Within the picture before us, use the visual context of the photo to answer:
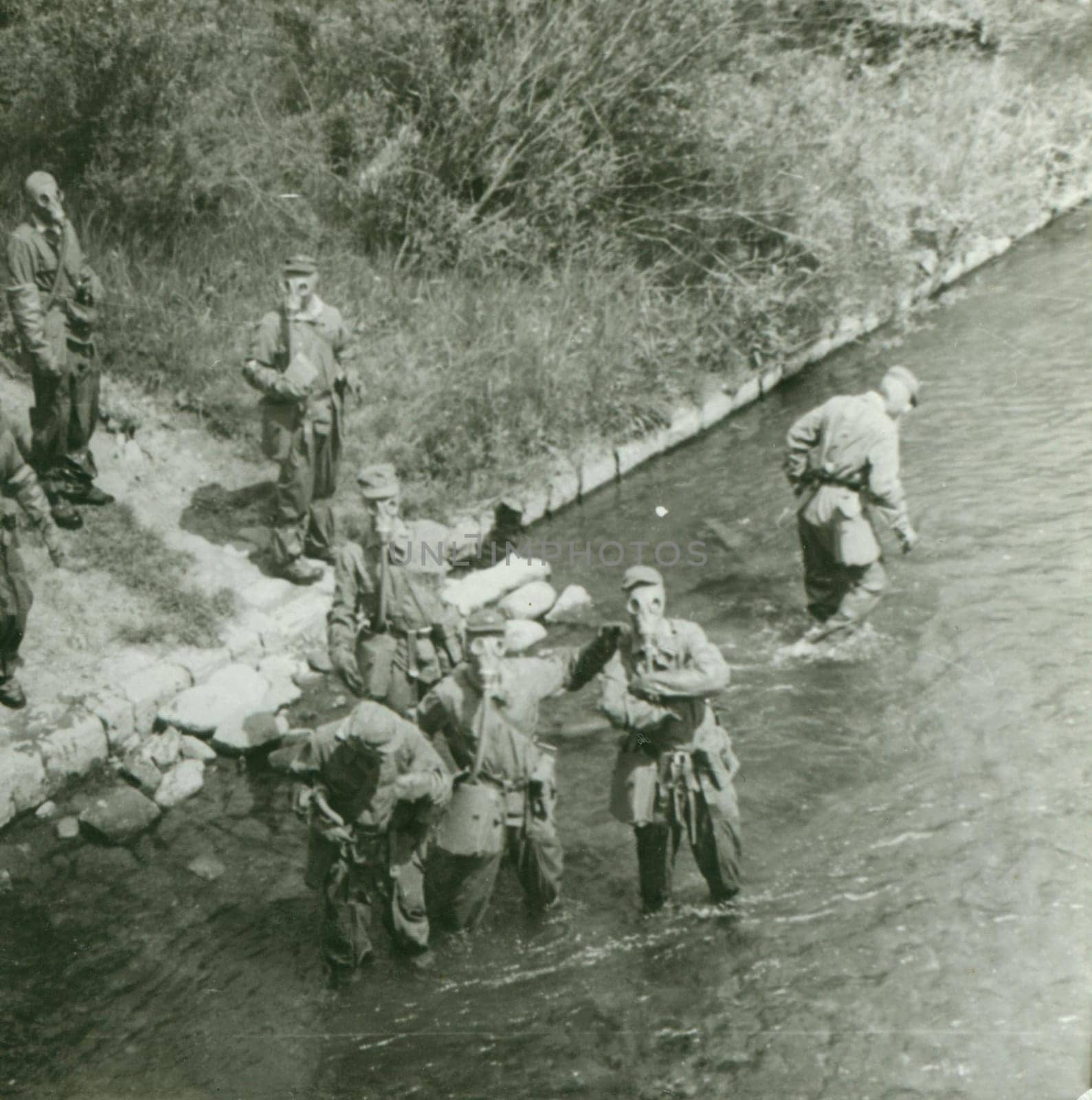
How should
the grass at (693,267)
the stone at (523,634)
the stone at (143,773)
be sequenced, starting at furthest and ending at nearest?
1. the grass at (693,267)
2. the stone at (523,634)
3. the stone at (143,773)

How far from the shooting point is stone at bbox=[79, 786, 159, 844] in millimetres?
6766

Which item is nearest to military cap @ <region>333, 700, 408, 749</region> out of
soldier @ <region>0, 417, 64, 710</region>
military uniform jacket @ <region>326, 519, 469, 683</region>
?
military uniform jacket @ <region>326, 519, 469, 683</region>

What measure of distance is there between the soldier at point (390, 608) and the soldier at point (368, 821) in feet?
3.67

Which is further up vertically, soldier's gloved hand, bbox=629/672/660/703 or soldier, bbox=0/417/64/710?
soldier, bbox=0/417/64/710

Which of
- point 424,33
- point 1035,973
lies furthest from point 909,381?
point 424,33

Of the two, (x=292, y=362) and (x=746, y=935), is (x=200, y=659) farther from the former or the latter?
(x=746, y=935)

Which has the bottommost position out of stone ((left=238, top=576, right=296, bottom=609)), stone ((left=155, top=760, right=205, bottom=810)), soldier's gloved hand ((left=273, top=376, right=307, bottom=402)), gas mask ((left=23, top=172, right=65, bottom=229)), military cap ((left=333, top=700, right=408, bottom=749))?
stone ((left=155, top=760, right=205, bottom=810))

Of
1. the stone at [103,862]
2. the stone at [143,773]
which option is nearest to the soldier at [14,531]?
the stone at [143,773]

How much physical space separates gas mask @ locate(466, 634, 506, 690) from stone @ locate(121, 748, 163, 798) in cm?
265

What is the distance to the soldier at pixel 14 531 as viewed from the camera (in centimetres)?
693

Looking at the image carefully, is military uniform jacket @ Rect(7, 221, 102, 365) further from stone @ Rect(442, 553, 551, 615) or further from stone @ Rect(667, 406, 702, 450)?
stone @ Rect(667, 406, 702, 450)

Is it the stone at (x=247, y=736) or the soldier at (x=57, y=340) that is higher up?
the soldier at (x=57, y=340)

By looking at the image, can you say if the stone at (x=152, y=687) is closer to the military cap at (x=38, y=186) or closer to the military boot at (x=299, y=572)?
the military boot at (x=299, y=572)

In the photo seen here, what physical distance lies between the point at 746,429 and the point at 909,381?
14.0 ft
